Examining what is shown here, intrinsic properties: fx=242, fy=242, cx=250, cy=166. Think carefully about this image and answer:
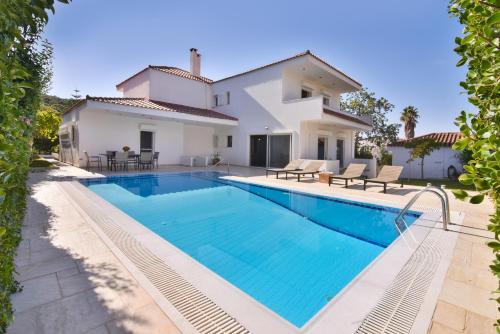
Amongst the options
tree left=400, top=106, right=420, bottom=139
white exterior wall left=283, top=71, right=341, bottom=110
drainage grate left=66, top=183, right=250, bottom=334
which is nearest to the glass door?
white exterior wall left=283, top=71, right=341, bottom=110

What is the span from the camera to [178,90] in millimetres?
20875

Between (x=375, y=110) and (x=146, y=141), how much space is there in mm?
Result: 29696

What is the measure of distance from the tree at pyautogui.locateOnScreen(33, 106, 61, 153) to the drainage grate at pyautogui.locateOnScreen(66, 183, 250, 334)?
3009 cm

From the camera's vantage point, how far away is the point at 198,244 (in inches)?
211

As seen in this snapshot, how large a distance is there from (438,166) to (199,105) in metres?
20.4

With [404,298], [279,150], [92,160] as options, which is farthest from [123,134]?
[404,298]

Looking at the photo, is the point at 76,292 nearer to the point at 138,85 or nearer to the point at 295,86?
the point at 295,86

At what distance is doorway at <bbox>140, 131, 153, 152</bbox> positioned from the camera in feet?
60.7

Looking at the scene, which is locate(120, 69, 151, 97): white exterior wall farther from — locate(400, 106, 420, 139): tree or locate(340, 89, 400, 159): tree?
locate(400, 106, 420, 139): tree

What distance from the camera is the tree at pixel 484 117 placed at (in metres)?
0.94

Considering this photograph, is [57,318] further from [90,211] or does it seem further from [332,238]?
[332,238]

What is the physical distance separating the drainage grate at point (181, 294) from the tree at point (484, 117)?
2181 mm

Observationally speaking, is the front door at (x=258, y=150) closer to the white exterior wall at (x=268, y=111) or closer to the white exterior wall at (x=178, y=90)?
the white exterior wall at (x=268, y=111)

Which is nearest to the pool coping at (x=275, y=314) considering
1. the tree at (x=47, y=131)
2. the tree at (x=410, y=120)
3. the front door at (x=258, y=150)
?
the front door at (x=258, y=150)
